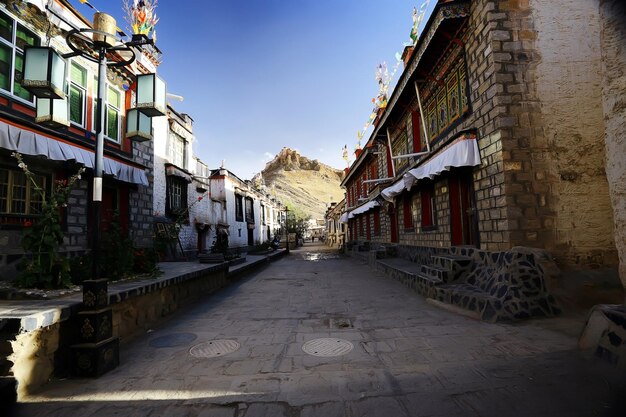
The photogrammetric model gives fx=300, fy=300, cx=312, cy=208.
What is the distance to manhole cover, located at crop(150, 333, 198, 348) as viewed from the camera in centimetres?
434

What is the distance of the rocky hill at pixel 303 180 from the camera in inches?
3364

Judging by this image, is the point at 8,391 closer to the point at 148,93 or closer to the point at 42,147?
the point at 148,93

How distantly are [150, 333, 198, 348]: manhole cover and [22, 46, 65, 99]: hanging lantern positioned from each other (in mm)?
3574

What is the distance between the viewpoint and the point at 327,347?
4.00m

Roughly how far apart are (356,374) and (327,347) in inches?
34.4

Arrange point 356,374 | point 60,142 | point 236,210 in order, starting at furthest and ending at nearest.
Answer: point 236,210 < point 60,142 < point 356,374

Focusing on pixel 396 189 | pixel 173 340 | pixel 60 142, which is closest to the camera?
pixel 173 340

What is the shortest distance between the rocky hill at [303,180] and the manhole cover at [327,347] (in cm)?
7578

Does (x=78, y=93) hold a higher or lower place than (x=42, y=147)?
higher

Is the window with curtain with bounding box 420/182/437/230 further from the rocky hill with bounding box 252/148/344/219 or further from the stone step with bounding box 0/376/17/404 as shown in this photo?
the rocky hill with bounding box 252/148/344/219

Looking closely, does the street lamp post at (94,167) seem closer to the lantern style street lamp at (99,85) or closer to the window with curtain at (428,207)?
the lantern style street lamp at (99,85)

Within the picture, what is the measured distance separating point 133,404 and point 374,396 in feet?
7.18

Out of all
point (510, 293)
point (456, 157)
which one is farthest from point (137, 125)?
point (510, 293)

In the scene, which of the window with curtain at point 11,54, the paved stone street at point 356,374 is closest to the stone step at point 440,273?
the paved stone street at point 356,374
